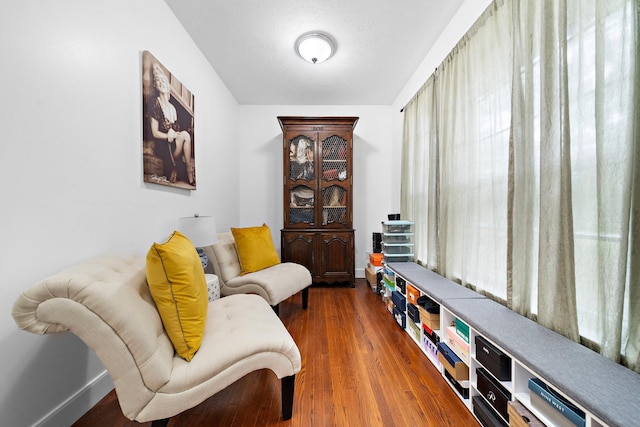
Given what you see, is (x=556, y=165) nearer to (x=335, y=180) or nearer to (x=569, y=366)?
(x=569, y=366)

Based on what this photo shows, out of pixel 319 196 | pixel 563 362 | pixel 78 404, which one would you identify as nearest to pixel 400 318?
pixel 563 362

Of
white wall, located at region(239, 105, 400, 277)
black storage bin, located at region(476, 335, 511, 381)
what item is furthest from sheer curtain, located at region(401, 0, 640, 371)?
white wall, located at region(239, 105, 400, 277)

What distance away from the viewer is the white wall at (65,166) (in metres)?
1.01

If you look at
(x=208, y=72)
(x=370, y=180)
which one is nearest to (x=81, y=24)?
(x=208, y=72)

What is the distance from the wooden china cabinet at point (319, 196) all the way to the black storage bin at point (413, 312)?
1346 mm

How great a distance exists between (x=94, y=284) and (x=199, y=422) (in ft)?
2.87

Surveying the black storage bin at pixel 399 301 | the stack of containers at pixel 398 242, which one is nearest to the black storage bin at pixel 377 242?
the stack of containers at pixel 398 242

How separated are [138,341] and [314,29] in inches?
101

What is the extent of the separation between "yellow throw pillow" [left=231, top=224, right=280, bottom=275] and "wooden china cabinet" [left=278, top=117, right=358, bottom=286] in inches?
25.2

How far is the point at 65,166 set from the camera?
1.21 m

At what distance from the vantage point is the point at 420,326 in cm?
194

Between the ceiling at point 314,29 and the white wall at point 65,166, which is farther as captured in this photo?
the ceiling at point 314,29

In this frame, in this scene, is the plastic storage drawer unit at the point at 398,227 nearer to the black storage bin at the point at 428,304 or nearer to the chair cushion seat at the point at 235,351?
the black storage bin at the point at 428,304

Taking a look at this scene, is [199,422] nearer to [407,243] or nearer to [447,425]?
[447,425]
